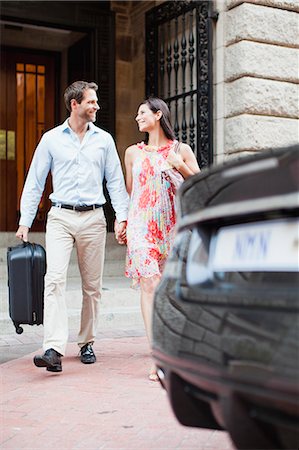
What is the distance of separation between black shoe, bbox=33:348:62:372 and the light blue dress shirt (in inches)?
36.7

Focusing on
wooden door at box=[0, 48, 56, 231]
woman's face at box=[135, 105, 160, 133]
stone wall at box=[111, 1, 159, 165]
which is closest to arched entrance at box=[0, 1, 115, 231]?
wooden door at box=[0, 48, 56, 231]

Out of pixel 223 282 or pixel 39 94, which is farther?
pixel 39 94

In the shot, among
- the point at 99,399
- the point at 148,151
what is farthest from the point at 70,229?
the point at 99,399

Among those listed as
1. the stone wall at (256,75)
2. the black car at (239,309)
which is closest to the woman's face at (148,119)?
the black car at (239,309)

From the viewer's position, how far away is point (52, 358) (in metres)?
4.58

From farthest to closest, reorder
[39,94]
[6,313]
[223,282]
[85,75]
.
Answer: [39,94], [85,75], [6,313], [223,282]

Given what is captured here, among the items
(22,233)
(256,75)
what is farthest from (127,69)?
(22,233)

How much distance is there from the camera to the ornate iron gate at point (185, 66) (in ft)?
27.3

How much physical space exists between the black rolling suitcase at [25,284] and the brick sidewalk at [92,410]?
0.41 m

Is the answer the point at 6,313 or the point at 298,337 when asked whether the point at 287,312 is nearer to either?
the point at 298,337

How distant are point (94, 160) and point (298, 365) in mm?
3536

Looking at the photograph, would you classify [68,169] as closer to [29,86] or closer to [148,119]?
[148,119]

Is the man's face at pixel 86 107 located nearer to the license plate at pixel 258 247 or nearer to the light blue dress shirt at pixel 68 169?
the light blue dress shirt at pixel 68 169

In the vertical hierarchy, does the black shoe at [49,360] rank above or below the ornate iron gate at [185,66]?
below
